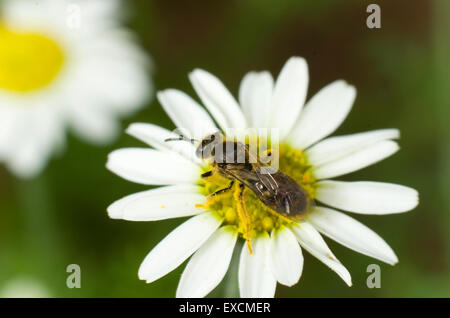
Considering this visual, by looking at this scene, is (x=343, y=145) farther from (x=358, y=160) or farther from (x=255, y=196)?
(x=255, y=196)

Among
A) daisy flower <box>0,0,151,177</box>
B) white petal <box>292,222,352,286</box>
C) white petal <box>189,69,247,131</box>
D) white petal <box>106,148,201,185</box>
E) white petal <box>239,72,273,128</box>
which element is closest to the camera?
white petal <box>292,222,352,286</box>

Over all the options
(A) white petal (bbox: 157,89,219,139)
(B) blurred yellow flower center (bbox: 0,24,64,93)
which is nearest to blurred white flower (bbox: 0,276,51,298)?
(B) blurred yellow flower center (bbox: 0,24,64,93)

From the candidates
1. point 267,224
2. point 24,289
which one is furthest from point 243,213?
point 24,289

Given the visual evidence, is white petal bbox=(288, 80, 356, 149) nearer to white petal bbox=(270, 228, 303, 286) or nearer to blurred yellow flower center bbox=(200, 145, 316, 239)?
blurred yellow flower center bbox=(200, 145, 316, 239)

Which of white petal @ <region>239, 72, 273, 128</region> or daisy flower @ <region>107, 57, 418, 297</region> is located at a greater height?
white petal @ <region>239, 72, 273, 128</region>

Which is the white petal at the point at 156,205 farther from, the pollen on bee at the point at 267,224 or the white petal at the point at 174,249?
the pollen on bee at the point at 267,224
